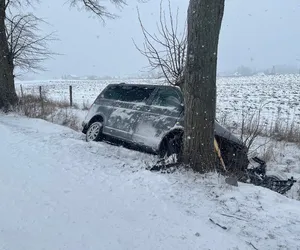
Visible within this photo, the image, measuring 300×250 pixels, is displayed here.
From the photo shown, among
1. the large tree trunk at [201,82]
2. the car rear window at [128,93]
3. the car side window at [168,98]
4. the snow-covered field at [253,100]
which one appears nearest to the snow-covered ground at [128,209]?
the large tree trunk at [201,82]

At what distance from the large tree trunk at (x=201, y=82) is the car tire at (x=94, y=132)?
135 inches

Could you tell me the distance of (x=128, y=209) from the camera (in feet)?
13.3

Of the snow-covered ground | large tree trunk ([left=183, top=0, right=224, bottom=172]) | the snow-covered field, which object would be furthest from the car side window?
the snow-covered field

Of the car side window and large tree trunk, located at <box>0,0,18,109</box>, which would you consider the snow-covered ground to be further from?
large tree trunk, located at <box>0,0,18,109</box>

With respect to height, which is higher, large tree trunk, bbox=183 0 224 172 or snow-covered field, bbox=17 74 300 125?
large tree trunk, bbox=183 0 224 172

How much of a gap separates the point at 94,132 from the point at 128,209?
4.61 meters

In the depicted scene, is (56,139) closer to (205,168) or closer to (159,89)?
(159,89)

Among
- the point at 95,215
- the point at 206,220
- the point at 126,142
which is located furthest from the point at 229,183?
the point at 126,142

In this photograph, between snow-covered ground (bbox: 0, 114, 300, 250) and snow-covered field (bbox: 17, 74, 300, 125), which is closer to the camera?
snow-covered ground (bbox: 0, 114, 300, 250)

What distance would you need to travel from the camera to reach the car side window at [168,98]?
6.92 meters

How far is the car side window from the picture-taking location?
22.7 ft

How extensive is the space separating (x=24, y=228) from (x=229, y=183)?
2.90 metres

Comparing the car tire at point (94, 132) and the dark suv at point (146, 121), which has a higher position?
the dark suv at point (146, 121)

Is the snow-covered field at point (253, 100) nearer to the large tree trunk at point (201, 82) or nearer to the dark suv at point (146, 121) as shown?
the dark suv at point (146, 121)
